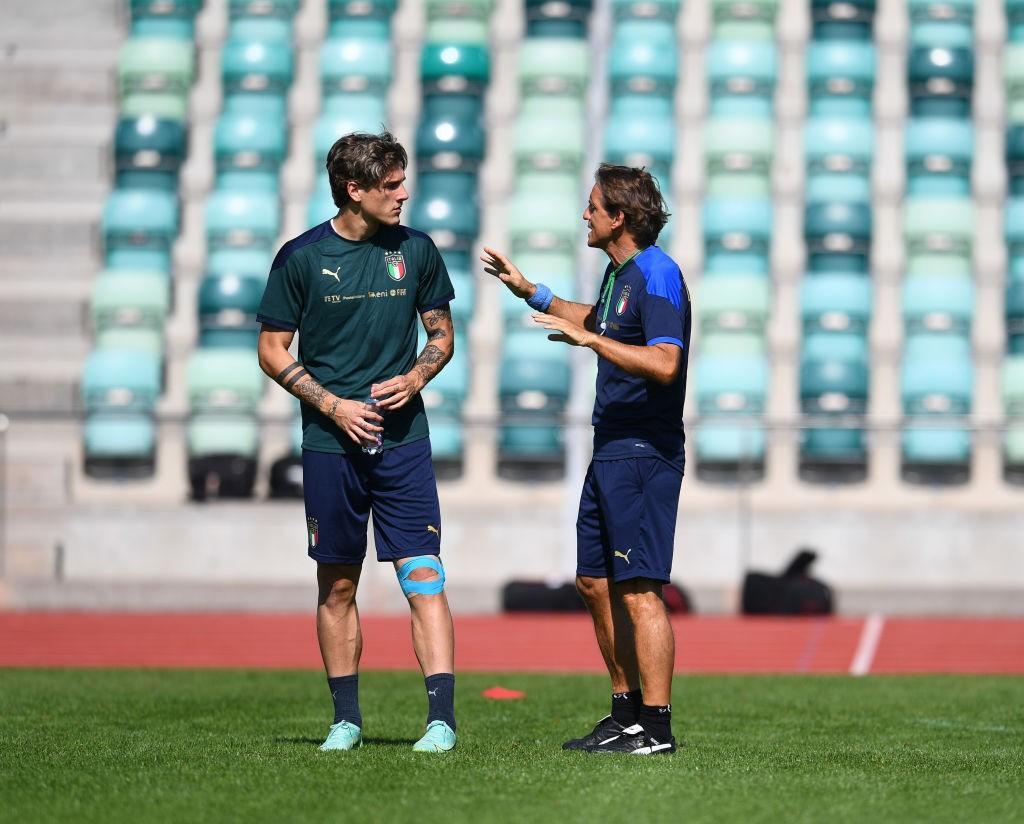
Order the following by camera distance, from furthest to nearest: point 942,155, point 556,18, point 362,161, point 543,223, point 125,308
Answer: point 556,18, point 942,155, point 543,223, point 125,308, point 362,161

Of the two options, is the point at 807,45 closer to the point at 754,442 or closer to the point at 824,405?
the point at 824,405

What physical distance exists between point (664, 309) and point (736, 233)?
1270 centimetres

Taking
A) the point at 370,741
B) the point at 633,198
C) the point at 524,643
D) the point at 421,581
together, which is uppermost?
the point at 633,198

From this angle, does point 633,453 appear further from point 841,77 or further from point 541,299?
point 841,77

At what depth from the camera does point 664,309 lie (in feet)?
16.3

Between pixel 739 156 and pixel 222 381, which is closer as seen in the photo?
pixel 222 381

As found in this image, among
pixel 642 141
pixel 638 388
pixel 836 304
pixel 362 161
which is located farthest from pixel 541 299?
pixel 642 141

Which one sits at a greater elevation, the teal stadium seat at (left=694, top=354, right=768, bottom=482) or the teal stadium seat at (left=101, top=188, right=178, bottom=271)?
the teal stadium seat at (left=101, top=188, right=178, bottom=271)

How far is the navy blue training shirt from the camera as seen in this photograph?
5.07 metres

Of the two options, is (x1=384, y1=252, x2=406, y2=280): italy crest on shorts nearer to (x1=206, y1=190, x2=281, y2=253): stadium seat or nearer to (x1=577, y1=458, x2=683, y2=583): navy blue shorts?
(x1=577, y1=458, x2=683, y2=583): navy blue shorts

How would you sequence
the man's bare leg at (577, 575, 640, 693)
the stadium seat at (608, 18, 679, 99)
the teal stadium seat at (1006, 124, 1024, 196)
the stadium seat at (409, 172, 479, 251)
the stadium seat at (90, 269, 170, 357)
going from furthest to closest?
the stadium seat at (608, 18, 679, 99), the teal stadium seat at (1006, 124, 1024, 196), the stadium seat at (409, 172, 479, 251), the stadium seat at (90, 269, 170, 357), the man's bare leg at (577, 575, 640, 693)

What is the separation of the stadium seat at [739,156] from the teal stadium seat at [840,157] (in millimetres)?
429

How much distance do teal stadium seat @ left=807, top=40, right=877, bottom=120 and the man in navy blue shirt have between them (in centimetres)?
1325

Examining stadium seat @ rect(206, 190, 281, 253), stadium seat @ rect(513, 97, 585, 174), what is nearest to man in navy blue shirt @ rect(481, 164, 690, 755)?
stadium seat @ rect(206, 190, 281, 253)
